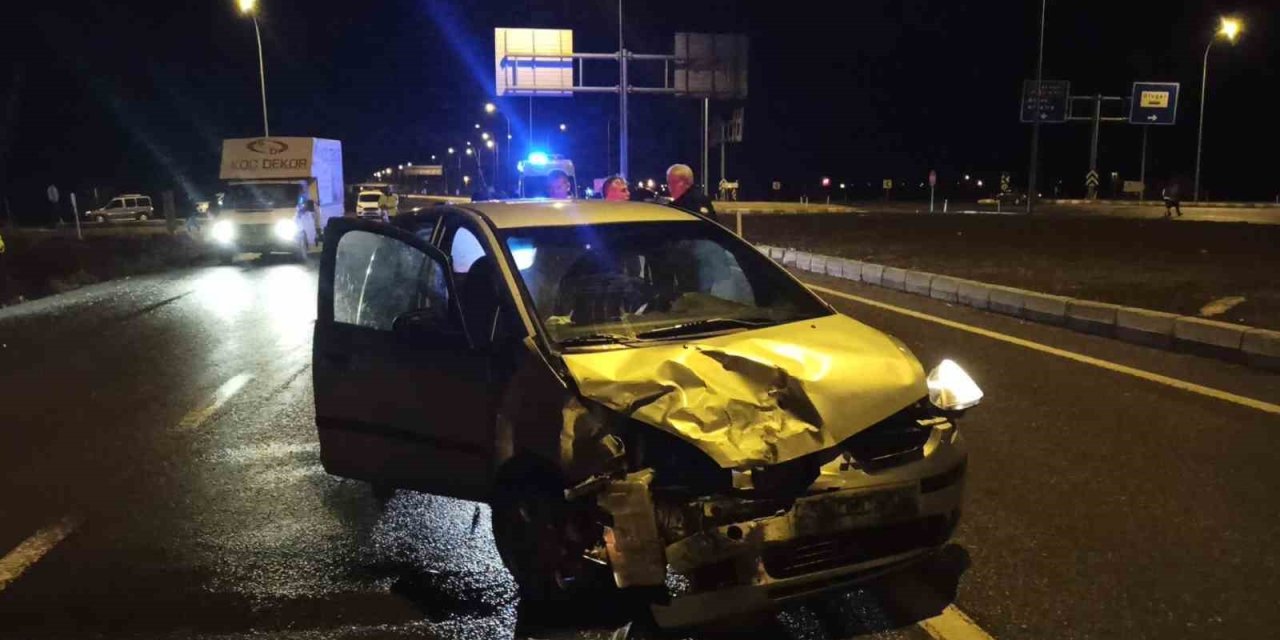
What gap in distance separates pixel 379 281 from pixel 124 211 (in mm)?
52829

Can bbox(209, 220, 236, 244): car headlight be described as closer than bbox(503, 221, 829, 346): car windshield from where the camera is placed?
No

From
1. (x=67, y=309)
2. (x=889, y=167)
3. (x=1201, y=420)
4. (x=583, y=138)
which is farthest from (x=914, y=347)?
(x=583, y=138)

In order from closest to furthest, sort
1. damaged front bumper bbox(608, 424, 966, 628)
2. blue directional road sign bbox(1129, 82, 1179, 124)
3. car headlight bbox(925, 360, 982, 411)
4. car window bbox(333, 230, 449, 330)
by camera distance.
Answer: damaged front bumper bbox(608, 424, 966, 628) → car headlight bbox(925, 360, 982, 411) → car window bbox(333, 230, 449, 330) → blue directional road sign bbox(1129, 82, 1179, 124)

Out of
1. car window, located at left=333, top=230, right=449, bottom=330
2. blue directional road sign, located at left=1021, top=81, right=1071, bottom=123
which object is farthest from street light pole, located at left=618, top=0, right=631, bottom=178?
blue directional road sign, located at left=1021, top=81, right=1071, bottom=123

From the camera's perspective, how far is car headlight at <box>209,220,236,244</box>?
23.6 metres

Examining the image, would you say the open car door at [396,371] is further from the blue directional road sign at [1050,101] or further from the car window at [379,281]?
the blue directional road sign at [1050,101]

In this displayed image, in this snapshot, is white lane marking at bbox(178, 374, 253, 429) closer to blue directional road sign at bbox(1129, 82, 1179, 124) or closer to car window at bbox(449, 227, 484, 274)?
car window at bbox(449, 227, 484, 274)

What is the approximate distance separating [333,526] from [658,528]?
2490 mm

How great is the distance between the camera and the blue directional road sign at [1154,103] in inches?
1970

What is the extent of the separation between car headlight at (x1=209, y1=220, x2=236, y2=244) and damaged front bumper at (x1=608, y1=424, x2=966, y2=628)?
22514mm

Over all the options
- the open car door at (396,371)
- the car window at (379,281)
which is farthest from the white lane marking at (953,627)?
the car window at (379,281)

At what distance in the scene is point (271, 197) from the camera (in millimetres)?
24406

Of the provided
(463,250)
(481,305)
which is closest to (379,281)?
(463,250)

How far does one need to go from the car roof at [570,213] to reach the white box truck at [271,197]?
20168 mm
